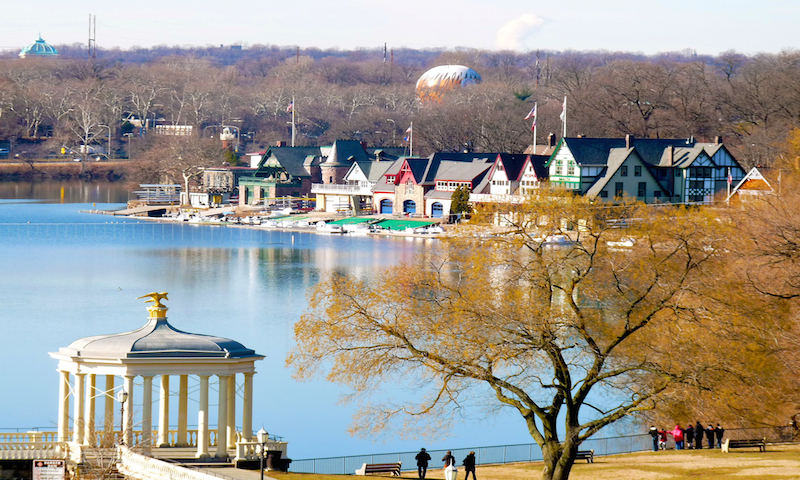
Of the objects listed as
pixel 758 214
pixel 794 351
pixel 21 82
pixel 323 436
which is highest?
pixel 21 82

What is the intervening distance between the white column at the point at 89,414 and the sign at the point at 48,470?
862 millimetres

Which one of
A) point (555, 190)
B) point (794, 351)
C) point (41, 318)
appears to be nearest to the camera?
point (555, 190)

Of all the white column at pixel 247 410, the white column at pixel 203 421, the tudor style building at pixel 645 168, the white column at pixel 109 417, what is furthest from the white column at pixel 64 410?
the tudor style building at pixel 645 168

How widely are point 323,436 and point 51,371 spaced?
35.5 feet

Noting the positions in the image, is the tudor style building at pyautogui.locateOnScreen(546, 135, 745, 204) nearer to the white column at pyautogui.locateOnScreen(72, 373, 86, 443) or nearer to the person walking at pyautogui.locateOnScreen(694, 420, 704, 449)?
the person walking at pyautogui.locateOnScreen(694, 420, 704, 449)

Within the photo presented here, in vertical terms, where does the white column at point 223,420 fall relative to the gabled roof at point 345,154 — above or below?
below

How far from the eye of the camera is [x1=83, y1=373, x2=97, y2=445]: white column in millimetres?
20953

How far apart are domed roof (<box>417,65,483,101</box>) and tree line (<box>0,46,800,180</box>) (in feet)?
7.88

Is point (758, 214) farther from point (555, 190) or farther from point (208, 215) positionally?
point (208, 215)

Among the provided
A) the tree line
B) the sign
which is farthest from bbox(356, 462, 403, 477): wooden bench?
the tree line

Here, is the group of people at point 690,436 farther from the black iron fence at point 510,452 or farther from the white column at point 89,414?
the white column at point 89,414

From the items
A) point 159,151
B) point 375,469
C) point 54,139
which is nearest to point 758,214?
point 375,469

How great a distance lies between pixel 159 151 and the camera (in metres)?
119

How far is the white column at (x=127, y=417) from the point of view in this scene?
68.3ft
